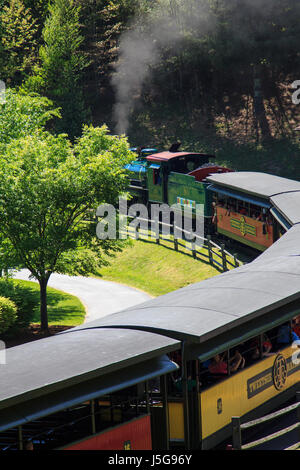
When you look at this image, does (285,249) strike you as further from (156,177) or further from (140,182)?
(140,182)

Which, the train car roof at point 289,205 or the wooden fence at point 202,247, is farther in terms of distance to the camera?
the wooden fence at point 202,247

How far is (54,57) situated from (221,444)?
165 feet

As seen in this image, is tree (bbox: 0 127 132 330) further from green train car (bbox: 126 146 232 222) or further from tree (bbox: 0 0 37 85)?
tree (bbox: 0 0 37 85)

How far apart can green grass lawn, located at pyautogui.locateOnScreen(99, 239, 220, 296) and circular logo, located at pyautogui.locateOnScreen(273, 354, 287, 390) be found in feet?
40.8

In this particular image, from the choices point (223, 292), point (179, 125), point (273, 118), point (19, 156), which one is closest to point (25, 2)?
point (179, 125)

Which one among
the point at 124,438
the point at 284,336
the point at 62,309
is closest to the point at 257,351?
the point at 284,336

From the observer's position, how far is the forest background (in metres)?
50.2

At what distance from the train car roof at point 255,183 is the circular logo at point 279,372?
12934 millimetres

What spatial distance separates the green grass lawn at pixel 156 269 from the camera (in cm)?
2664

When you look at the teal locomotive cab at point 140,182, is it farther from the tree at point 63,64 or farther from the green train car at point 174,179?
the tree at point 63,64

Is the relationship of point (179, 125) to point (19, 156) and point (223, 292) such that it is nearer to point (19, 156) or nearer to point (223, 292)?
point (19, 156)

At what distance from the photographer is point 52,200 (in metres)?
21.0

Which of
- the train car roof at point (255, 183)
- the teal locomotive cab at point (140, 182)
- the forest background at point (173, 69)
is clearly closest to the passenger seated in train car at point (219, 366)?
the train car roof at point (255, 183)

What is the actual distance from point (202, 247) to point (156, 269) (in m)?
2.56
